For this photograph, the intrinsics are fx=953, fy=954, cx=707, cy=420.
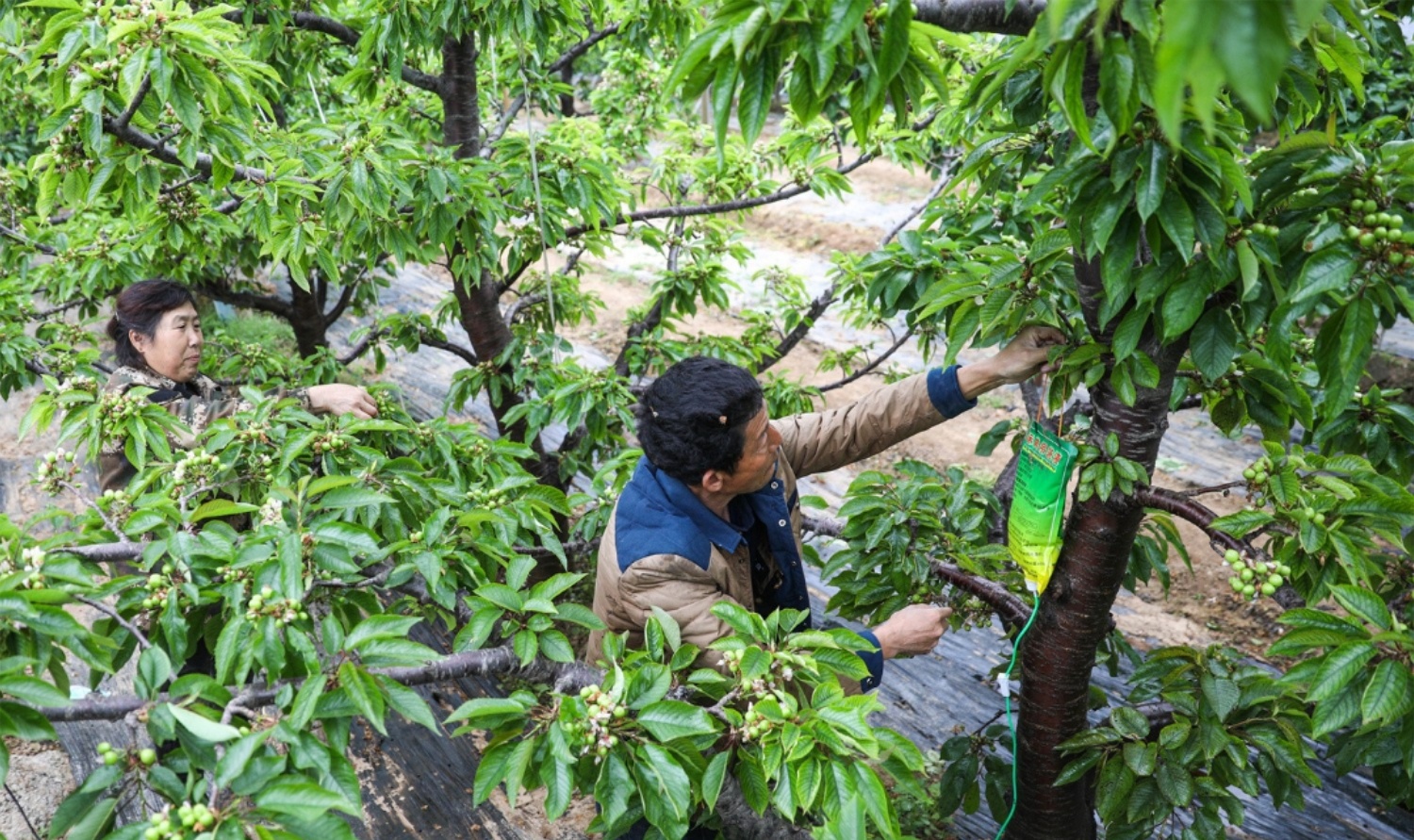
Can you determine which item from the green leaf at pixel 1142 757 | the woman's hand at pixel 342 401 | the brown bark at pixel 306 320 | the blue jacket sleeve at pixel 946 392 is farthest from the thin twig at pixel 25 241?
the green leaf at pixel 1142 757

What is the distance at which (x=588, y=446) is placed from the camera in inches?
148

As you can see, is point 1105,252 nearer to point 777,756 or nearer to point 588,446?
point 777,756

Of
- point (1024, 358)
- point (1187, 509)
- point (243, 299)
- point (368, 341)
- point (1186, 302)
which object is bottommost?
point (243, 299)

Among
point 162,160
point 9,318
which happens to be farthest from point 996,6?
point 9,318

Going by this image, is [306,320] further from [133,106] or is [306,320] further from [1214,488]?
[1214,488]

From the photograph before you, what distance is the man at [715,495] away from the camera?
84.7 inches

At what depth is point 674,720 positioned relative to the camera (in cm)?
156

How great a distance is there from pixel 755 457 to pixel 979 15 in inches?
42.0

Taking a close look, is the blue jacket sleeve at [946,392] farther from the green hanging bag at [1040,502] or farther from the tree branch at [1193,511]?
the tree branch at [1193,511]

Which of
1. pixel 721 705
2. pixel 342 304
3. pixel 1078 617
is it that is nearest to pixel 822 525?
pixel 1078 617

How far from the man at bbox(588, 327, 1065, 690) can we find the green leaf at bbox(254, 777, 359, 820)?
873mm

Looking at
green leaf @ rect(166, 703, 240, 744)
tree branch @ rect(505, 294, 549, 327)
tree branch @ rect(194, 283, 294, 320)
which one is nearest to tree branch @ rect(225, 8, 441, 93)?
tree branch @ rect(505, 294, 549, 327)

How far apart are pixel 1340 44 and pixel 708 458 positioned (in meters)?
1.42

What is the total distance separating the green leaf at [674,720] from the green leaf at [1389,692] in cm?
103
